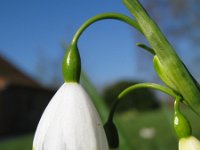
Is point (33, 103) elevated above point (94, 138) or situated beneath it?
elevated above

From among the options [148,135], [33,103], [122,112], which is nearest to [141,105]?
[122,112]

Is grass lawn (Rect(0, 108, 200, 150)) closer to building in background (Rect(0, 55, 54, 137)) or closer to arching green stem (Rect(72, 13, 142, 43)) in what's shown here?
arching green stem (Rect(72, 13, 142, 43))

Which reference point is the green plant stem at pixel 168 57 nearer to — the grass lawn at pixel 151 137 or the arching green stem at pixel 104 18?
the arching green stem at pixel 104 18

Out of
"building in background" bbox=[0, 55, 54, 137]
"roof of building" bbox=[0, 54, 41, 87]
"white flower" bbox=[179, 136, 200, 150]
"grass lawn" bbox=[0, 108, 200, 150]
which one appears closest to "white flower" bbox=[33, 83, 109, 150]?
"white flower" bbox=[179, 136, 200, 150]

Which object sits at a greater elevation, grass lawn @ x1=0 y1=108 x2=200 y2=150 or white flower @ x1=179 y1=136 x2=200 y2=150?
grass lawn @ x1=0 y1=108 x2=200 y2=150

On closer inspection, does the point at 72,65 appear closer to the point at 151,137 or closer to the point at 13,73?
the point at 151,137

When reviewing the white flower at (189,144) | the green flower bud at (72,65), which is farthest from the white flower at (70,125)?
the white flower at (189,144)

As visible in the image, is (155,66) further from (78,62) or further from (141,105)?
(141,105)

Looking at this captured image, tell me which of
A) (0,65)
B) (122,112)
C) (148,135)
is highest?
(0,65)
